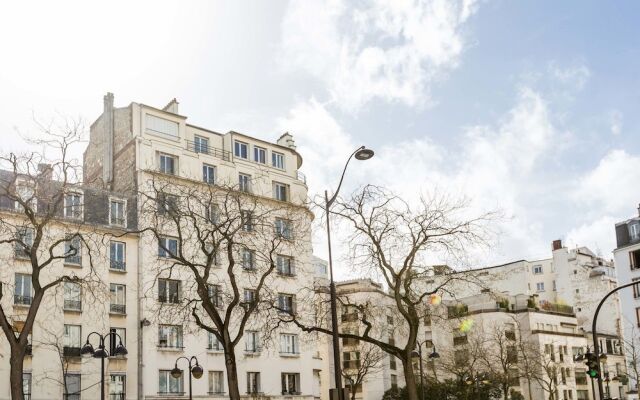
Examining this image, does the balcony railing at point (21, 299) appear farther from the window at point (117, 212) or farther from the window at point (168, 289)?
the window at point (168, 289)

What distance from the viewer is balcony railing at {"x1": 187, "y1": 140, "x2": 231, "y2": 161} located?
5153 centimetres

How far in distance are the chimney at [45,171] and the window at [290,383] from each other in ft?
95.6

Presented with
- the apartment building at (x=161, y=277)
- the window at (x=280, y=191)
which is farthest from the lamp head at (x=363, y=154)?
the window at (x=280, y=191)

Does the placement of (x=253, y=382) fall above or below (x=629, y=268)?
below

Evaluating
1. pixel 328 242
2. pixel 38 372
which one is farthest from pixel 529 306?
pixel 328 242

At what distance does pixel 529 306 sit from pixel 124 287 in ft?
168

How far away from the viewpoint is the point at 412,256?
89.8ft

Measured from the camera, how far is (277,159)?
56812mm

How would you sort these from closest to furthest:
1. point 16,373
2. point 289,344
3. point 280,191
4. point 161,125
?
point 16,373, point 161,125, point 289,344, point 280,191

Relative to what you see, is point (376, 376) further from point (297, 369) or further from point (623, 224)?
point (623, 224)

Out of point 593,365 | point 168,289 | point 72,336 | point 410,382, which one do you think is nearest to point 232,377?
point 410,382

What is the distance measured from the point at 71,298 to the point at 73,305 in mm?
409

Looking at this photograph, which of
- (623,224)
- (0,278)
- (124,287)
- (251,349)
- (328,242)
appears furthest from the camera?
(623,224)

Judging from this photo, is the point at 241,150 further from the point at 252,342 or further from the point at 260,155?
the point at 252,342
